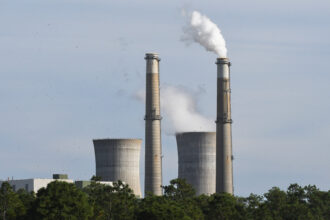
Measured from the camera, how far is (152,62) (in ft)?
589

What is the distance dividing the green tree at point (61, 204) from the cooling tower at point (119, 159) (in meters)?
81.4

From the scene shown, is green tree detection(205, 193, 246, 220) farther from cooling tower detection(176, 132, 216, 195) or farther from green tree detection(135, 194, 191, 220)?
cooling tower detection(176, 132, 216, 195)

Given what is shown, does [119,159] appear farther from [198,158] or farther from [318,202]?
[318,202]

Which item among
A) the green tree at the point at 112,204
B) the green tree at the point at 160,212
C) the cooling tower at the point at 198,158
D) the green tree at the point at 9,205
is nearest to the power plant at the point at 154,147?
the cooling tower at the point at 198,158

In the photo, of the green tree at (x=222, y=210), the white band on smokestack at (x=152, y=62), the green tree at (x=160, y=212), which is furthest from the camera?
the white band on smokestack at (x=152, y=62)

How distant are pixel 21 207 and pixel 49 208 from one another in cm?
799

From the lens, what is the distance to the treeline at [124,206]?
8906cm

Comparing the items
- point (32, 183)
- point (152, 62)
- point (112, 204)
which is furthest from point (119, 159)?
point (112, 204)

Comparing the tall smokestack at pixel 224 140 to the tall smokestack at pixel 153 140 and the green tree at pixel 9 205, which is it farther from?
the green tree at pixel 9 205

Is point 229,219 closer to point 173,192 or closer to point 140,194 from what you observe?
point 173,192

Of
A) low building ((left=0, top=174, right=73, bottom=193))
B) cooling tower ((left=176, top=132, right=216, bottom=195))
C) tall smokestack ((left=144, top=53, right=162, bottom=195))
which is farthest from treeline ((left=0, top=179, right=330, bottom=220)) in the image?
low building ((left=0, top=174, right=73, bottom=193))

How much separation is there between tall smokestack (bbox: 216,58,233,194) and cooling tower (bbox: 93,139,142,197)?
15083 millimetres

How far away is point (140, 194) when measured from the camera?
183m

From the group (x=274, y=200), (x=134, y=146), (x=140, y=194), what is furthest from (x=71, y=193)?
(x=140, y=194)
